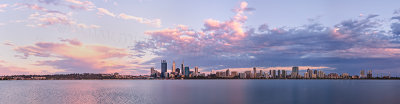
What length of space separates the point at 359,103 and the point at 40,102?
82.1 meters

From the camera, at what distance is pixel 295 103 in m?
71.0

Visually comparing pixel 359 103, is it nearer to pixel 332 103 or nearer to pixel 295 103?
pixel 332 103

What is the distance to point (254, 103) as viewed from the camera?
7238 cm

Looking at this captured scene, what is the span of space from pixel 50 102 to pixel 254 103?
52864 mm

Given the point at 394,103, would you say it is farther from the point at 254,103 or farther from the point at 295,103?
the point at 254,103

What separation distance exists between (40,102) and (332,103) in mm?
75030

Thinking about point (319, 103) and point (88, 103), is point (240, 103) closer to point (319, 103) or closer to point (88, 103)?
point (319, 103)

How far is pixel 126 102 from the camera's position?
74938 millimetres

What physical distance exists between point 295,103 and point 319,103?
6.81 m

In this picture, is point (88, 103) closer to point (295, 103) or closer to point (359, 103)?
point (295, 103)

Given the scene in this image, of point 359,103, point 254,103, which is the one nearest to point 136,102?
point 254,103

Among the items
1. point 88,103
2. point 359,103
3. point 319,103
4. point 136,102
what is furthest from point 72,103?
point 359,103

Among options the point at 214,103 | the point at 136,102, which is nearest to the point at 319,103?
the point at 214,103

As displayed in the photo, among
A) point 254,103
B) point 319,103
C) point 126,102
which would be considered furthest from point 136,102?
point 319,103
